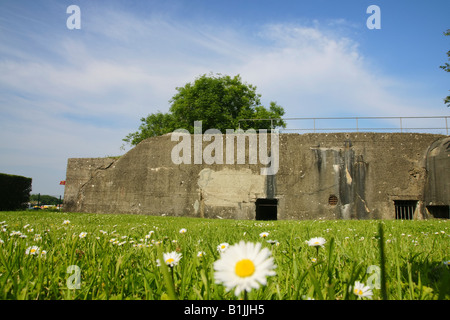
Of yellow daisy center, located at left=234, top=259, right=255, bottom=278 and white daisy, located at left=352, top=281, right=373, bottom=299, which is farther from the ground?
yellow daisy center, located at left=234, top=259, right=255, bottom=278

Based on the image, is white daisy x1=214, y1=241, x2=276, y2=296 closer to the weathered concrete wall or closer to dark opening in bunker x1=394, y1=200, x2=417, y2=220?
the weathered concrete wall

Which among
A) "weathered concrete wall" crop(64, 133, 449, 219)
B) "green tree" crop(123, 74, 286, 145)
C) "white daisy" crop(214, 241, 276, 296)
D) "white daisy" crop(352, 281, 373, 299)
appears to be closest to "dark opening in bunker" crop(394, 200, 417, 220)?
"weathered concrete wall" crop(64, 133, 449, 219)

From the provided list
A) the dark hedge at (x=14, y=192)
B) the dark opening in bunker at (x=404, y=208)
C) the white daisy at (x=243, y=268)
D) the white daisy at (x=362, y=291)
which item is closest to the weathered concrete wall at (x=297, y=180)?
the dark opening in bunker at (x=404, y=208)

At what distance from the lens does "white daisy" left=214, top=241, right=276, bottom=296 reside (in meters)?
0.67

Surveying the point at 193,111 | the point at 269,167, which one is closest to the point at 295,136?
the point at 269,167

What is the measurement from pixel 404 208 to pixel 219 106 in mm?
21865

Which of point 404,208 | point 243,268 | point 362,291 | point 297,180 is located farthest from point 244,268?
point 404,208

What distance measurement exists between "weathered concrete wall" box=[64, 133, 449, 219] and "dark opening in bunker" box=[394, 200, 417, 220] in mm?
253

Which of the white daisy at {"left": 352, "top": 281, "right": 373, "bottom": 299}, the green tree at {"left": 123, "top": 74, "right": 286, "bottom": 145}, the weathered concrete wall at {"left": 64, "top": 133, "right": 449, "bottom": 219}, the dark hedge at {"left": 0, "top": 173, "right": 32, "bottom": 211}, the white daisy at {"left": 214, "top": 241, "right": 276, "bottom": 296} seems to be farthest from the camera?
the green tree at {"left": 123, "top": 74, "right": 286, "bottom": 145}

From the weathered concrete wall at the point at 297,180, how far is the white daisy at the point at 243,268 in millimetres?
10984

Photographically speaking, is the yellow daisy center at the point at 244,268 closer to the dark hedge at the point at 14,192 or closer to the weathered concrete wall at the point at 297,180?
the weathered concrete wall at the point at 297,180

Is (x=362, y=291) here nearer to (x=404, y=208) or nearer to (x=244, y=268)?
(x=244, y=268)

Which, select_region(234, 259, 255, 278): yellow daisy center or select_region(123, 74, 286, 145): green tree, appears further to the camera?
select_region(123, 74, 286, 145): green tree
